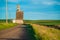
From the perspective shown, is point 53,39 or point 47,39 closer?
point 53,39

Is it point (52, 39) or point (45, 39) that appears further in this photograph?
point (45, 39)

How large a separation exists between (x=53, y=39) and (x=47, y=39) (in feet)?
3.60

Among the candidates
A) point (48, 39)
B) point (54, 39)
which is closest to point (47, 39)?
point (48, 39)

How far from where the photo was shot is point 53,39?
14.8 m

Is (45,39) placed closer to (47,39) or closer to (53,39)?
(47,39)

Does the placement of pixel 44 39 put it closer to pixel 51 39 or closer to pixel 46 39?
pixel 46 39

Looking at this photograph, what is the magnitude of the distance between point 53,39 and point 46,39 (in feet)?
4.32

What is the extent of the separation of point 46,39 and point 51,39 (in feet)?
3.50

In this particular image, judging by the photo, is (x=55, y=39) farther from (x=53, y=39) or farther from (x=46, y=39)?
(x=46, y=39)

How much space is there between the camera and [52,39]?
1487cm

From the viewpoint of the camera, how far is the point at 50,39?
49.5 ft

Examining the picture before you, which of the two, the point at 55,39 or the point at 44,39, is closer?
the point at 55,39

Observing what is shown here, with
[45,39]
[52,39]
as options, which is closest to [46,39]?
[45,39]

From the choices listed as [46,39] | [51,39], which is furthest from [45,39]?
[51,39]
